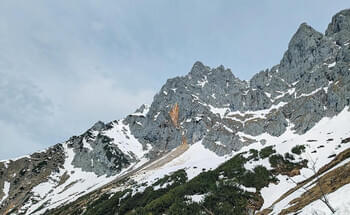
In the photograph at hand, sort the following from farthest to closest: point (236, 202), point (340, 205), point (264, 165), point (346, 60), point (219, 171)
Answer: point (346, 60), point (219, 171), point (264, 165), point (236, 202), point (340, 205)

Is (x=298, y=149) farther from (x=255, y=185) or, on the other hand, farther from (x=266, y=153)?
(x=255, y=185)

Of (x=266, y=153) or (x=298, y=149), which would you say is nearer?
(x=298, y=149)

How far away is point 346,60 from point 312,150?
14495cm

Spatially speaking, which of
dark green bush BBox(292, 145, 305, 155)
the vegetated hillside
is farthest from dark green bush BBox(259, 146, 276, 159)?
dark green bush BBox(292, 145, 305, 155)

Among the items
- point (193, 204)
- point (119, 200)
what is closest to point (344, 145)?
point (193, 204)

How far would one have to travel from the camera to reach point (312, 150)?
7550 cm

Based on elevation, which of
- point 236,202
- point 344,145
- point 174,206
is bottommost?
point 344,145

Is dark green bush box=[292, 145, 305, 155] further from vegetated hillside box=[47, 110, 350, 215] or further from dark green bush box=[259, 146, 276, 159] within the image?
dark green bush box=[259, 146, 276, 159]

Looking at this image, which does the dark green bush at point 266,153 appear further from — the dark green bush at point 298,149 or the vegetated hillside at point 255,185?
the dark green bush at point 298,149

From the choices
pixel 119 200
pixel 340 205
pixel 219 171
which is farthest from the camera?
pixel 119 200

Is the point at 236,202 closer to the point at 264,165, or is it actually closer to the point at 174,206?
the point at 174,206

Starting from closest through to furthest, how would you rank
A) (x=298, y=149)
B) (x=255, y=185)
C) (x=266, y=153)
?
(x=255, y=185)
(x=298, y=149)
(x=266, y=153)

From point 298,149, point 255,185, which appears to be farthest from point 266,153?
point 255,185

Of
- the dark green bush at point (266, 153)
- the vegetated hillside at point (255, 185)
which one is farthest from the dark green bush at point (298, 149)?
the dark green bush at point (266, 153)
